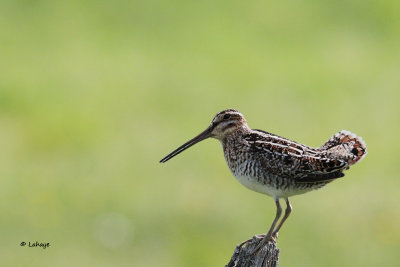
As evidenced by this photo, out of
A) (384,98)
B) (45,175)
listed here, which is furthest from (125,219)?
(384,98)

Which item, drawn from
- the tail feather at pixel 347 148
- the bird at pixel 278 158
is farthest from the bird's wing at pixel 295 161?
the tail feather at pixel 347 148

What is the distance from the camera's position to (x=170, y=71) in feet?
53.0

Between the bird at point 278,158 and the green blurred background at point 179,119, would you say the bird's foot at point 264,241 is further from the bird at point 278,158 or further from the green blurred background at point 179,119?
the green blurred background at point 179,119

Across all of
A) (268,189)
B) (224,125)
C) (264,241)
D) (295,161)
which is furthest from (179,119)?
(264,241)

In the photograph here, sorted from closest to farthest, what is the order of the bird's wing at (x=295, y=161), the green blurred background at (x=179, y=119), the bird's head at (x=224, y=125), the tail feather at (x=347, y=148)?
the bird's wing at (x=295, y=161), the tail feather at (x=347, y=148), the bird's head at (x=224, y=125), the green blurred background at (x=179, y=119)

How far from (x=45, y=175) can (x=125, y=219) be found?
169 centimetres

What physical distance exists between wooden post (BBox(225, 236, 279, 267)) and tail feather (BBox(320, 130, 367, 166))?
102cm

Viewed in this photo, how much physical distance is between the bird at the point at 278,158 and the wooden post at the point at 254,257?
0.46 m

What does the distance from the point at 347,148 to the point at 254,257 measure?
129cm

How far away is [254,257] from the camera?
583 centimetres

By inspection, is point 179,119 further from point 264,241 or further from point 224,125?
point 264,241

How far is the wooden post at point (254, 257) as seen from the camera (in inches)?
229

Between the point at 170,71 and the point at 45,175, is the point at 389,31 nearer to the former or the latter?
the point at 170,71

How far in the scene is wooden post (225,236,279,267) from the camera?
→ 5.82 meters
